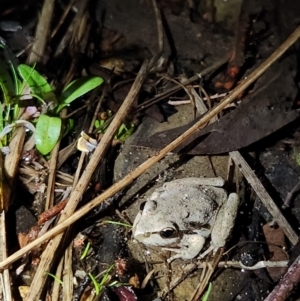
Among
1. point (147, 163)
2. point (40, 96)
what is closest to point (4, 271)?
point (147, 163)

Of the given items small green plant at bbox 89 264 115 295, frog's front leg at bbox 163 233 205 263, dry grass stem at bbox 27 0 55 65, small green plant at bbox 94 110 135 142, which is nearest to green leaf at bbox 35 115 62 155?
small green plant at bbox 94 110 135 142

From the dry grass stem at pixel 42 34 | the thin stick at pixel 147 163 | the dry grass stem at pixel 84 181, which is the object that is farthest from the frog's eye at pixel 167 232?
the dry grass stem at pixel 42 34

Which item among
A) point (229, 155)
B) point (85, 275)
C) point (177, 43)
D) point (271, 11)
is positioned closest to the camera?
point (85, 275)

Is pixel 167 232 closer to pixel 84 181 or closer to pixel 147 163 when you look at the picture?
pixel 147 163

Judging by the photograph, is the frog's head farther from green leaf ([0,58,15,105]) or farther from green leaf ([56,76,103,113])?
green leaf ([0,58,15,105])

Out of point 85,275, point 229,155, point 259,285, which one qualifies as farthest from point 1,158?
point 259,285

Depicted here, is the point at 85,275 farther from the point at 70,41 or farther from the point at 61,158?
the point at 70,41

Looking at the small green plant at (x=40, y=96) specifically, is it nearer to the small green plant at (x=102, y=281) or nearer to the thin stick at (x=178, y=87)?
the thin stick at (x=178, y=87)
